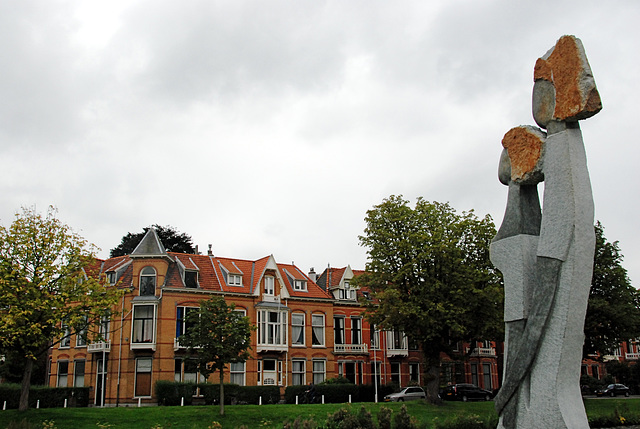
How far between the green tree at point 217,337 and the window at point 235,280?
1499 centimetres

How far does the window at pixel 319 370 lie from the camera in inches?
1779

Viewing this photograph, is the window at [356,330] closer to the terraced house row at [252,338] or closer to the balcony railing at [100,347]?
the terraced house row at [252,338]

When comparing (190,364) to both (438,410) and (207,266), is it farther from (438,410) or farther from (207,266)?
(207,266)

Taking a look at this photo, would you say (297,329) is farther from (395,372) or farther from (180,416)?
(180,416)

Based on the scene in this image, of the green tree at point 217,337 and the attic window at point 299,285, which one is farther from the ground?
the attic window at point 299,285

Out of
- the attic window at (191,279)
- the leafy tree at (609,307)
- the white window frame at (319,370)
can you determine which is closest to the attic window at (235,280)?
the attic window at (191,279)

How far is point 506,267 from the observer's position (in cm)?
1023

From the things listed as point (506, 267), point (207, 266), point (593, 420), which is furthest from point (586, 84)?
point (207, 266)

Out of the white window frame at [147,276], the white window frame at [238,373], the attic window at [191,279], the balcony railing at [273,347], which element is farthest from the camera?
the balcony railing at [273,347]

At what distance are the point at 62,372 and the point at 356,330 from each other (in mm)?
23198

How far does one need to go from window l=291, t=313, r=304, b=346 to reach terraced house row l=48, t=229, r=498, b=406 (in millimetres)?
80

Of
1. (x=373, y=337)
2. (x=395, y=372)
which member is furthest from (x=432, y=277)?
(x=395, y=372)

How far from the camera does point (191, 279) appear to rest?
41.6 m

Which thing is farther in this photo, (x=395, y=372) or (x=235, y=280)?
(x=395, y=372)
